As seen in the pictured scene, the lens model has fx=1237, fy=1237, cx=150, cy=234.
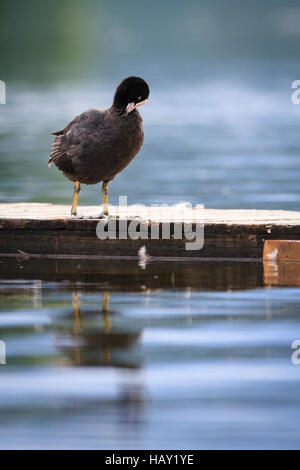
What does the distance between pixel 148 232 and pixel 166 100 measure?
4899 cm

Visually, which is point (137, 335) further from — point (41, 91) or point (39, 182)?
point (41, 91)

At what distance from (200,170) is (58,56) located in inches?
1773

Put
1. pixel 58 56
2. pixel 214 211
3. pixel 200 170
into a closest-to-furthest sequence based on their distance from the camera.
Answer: pixel 214 211 < pixel 200 170 < pixel 58 56

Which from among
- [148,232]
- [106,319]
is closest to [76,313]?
[106,319]

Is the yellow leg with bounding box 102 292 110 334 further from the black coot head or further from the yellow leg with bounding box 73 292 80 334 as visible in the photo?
the black coot head

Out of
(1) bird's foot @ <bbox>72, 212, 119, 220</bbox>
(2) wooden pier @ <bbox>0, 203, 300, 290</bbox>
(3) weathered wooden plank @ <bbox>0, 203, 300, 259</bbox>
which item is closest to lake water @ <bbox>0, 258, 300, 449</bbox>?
(2) wooden pier @ <bbox>0, 203, 300, 290</bbox>

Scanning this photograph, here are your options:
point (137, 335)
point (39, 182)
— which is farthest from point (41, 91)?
point (137, 335)

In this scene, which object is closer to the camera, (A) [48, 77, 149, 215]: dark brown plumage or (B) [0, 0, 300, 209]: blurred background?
(A) [48, 77, 149, 215]: dark brown plumage

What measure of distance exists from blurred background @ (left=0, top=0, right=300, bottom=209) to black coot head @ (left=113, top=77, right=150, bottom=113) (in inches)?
323

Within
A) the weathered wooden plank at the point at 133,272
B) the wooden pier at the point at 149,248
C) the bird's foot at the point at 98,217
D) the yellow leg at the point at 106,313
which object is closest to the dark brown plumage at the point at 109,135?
the bird's foot at the point at 98,217

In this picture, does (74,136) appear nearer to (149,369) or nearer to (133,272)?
(133,272)

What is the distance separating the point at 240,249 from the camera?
11500mm

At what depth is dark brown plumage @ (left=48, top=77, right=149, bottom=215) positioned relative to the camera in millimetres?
11086

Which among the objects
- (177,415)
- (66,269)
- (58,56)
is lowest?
(177,415)
